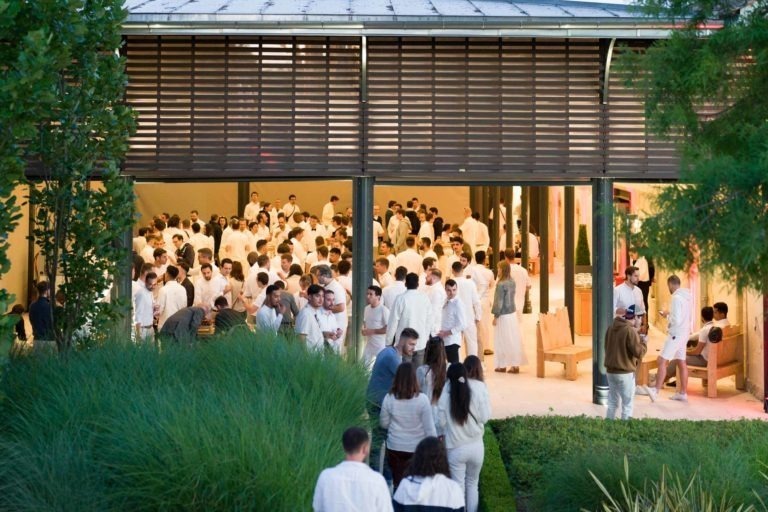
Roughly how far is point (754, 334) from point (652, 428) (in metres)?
5.30

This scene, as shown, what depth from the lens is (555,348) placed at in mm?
18594

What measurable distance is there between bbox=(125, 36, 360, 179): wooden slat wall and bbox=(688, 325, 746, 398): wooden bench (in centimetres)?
548

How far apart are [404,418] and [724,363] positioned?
863 cm

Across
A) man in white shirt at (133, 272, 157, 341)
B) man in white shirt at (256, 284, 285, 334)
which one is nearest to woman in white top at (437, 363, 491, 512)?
man in white shirt at (256, 284, 285, 334)

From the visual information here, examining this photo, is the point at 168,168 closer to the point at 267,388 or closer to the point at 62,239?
the point at 62,239

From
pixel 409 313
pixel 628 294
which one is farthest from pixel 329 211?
pixel 409 313

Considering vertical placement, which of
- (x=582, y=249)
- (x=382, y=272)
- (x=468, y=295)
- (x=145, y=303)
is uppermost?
(x=582, y=249)

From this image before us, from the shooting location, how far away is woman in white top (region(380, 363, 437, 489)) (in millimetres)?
10008

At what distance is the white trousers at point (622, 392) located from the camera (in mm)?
13992

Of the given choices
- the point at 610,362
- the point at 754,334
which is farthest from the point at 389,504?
the point at 754,334

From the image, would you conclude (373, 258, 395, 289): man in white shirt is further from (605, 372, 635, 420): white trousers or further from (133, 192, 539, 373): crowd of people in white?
(605, 372, 635, 420): white trousers

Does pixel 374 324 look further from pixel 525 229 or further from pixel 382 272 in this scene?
pixel 525 229

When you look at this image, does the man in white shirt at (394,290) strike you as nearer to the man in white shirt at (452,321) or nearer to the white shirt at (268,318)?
the man in white shirt at (452,321)

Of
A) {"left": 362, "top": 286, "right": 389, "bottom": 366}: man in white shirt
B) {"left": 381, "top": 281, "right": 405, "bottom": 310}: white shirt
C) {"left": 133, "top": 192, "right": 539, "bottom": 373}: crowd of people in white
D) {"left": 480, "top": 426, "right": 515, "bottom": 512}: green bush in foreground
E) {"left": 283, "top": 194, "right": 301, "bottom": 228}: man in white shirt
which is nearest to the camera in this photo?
{"left": 480, "top": 426, "right": 515, "bottom": 512}: green bush in foreground
